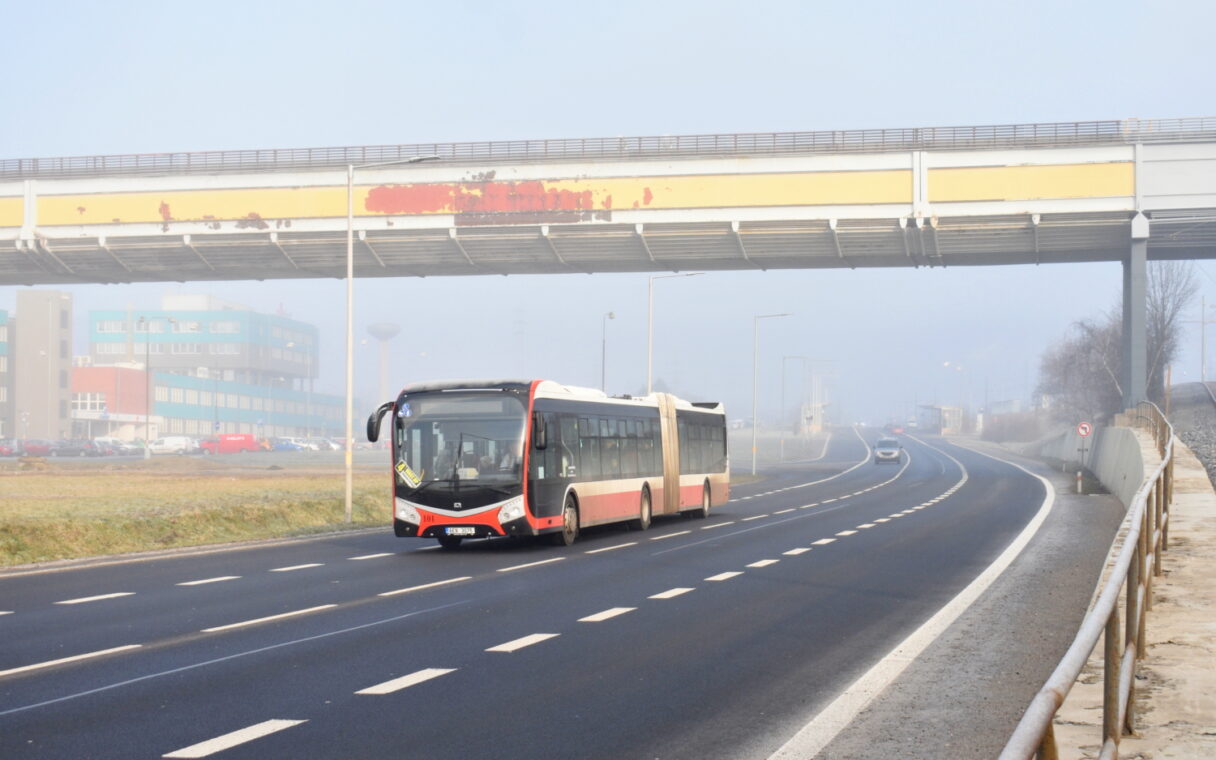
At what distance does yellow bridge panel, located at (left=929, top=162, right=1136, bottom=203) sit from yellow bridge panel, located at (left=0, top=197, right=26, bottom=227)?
30.3m

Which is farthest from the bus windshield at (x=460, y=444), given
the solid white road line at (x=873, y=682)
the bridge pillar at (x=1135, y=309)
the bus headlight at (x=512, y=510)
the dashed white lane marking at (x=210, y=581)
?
the bridge pillar at (x=1135, y=309)

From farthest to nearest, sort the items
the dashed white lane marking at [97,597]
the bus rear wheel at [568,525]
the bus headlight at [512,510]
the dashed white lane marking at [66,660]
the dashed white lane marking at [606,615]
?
the bus rear wheel at [568,525] → the bus headlight at [512,510] → the dashed white lane marking at [97,597] → the dashed white lane marking at [606,615] → the dashed white lane marking at [66,660]

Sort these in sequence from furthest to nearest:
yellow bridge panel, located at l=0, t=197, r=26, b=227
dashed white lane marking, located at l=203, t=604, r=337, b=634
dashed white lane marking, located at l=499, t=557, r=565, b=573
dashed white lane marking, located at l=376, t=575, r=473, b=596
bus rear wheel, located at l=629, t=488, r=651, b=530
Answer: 1. yellow bridge panel, located at l=0, t=197, r=26, b=227
2. bus rear wheel, located at l=629, t=488, r=651, b=530
3. dashed white lane marking, located at l=499, t=557, r=565, b=573
4. dashed white lane marking, located at l=376, t=575, r=473, b=596
5. dashed white lane marking, located at l=203, t=604, r=337, b=634

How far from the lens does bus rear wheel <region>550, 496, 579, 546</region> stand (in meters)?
24.4

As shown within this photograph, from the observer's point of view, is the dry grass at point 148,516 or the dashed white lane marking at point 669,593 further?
the dry grass at point 148,516

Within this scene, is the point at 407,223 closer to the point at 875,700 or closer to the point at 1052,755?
the point at 875,700

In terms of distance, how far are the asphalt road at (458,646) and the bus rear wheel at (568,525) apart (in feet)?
2.85

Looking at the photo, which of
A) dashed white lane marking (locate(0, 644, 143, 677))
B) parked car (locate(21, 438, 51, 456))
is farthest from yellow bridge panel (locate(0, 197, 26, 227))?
parked car (locate(21, 438, 51, 456))

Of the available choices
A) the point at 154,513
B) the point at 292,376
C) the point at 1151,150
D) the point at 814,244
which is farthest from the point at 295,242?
the point at 292,376

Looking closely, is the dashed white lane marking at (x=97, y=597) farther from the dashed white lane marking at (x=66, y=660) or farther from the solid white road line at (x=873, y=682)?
the solid white road line at (x=873, y=682)

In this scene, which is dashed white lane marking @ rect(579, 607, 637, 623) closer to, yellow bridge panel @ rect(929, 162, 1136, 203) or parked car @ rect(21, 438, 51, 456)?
yellow bridge panel @ rect(929, 162, 1136, 203)

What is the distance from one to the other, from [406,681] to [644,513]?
65.2ft

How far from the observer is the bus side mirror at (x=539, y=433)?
76.3ft

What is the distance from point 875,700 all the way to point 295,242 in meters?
39.6
